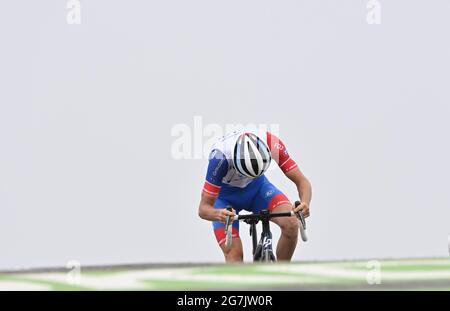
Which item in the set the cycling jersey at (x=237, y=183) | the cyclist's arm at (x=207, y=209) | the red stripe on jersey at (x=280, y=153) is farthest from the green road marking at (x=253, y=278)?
the red stripe on jersey at (x=280, y=153)

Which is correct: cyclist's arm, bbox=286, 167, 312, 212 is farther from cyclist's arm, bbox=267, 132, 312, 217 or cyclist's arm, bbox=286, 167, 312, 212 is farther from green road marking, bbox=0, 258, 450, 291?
green road marking, bbox=0, 258, 450, 291

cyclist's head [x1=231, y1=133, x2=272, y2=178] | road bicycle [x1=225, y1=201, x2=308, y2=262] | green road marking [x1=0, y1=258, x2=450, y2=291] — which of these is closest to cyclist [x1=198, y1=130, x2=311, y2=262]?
cyclist's head [x1=231, y1=133, x2=272, y2=178]

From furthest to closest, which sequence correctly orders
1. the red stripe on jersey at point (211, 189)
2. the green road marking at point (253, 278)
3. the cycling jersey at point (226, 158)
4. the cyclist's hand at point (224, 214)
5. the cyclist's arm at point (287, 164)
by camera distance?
the cyclist's arm at point (287, 164)
the red stripe on jersey at point (211, 189)
the cycling jersey at point (226, 158)
the cyclist's hand at point (224, 214)
the green road marking at point (253, 278)

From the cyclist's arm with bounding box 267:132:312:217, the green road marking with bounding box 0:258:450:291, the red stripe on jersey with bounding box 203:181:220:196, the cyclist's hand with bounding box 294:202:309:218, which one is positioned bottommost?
the green road marking with bounding box 0:258:450:291

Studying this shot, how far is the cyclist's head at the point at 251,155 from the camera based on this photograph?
37.4 feet

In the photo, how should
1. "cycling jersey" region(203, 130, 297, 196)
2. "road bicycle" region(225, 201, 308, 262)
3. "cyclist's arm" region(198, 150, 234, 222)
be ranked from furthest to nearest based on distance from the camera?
"cyclist's arm" region(198, 150, 234, 222)
"cycling jersey" region(203, 130, 297, 196)
"road bicycle" region(225, 201, 308, 262)

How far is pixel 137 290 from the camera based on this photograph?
23.0 ft

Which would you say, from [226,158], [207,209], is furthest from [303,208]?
[207,209]

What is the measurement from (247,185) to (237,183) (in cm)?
19

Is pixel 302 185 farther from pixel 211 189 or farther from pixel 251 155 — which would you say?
pixel 251 155

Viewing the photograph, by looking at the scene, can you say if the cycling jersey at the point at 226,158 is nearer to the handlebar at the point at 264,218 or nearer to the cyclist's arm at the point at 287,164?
the cyclist's arm at the point at 287,164

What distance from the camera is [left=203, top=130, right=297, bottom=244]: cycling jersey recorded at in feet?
39.8
